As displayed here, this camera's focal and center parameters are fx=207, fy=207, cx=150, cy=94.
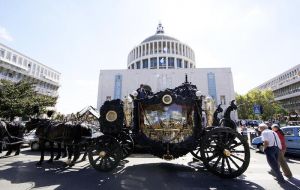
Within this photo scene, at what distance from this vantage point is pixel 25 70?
51.9 meters

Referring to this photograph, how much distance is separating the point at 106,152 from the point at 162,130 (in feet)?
6.66

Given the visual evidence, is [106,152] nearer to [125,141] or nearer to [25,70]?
[125,141]

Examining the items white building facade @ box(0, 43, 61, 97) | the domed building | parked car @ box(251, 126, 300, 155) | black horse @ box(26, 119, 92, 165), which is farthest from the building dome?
black horse @ box(26, 119, 92, 165)

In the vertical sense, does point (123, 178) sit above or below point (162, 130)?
below

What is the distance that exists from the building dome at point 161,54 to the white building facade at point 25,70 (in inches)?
1159

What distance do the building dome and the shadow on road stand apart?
6762 cm

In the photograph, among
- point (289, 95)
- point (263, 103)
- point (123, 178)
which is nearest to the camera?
point (123, 178)

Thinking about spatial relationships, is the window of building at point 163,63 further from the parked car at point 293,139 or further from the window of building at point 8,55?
the parked car at point 293,139

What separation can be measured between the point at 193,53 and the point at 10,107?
239 ft

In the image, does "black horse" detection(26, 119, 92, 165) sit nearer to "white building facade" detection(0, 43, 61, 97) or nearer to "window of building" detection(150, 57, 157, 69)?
"white building facade" detection(0, 43, 61, 97)

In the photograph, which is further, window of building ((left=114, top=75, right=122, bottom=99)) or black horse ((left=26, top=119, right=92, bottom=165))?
window of building ((left=114, top=75, right=122, bottom=99))

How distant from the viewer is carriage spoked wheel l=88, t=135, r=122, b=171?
22.5ft

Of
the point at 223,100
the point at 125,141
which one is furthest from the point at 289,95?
the point at 125,141

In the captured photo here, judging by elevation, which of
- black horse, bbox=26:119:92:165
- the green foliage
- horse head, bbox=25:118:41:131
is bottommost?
black horse, bbox=26:119:92:165
